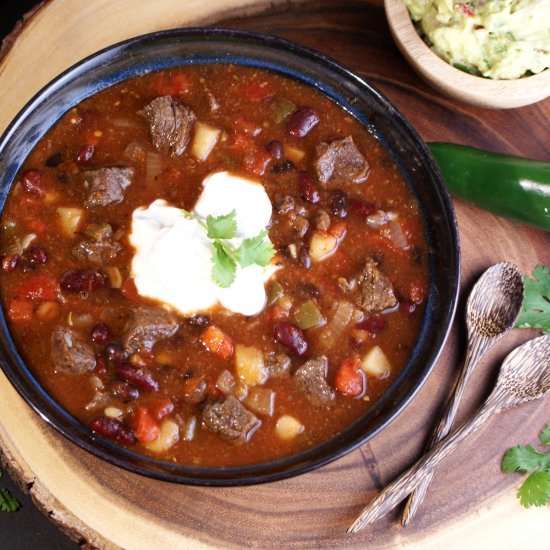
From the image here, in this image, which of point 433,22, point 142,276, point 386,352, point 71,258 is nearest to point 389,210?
point 386,352

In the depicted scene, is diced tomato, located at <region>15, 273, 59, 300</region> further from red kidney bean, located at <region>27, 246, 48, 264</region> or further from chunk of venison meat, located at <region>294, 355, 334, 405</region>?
chunk of venison meat, located at <region>294, 355, 334, 405</region>

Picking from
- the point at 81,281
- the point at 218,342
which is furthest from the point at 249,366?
the point at 81,281

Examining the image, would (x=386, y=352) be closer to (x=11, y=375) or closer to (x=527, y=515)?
(x=527, y=515)

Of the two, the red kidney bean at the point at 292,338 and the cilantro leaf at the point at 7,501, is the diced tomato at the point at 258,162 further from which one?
the cilantro leaf at the point at 7,501

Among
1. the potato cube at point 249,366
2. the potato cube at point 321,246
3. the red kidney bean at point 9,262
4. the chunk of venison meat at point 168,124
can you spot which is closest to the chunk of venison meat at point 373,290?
the potato cube at point 321,246

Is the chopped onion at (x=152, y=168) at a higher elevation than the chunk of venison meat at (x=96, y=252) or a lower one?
higher

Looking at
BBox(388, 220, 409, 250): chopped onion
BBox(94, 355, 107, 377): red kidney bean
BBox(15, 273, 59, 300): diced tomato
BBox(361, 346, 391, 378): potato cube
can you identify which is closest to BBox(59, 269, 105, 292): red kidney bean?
BBox(15, 273, 59, 300): diced tomato
